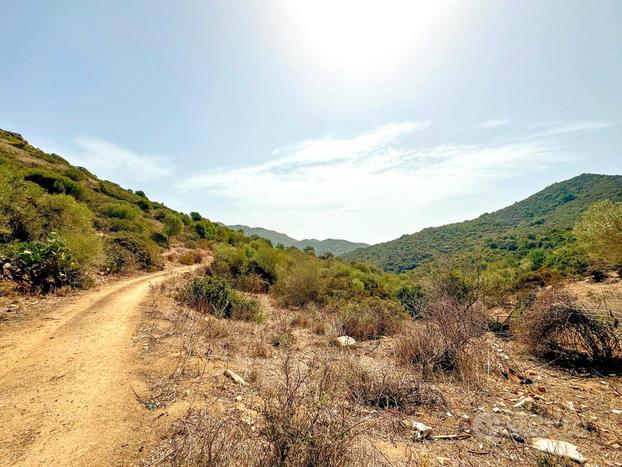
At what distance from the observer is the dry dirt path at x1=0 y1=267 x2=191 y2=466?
3012 millimetres

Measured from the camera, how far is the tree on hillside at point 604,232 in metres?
15.1

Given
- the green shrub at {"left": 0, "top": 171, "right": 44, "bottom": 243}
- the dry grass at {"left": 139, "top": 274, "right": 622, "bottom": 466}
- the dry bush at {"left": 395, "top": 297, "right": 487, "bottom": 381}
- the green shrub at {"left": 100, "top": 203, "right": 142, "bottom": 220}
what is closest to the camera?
the dry grass at {"left": 139, "top": 274, "right": 622, "bottom": 466}

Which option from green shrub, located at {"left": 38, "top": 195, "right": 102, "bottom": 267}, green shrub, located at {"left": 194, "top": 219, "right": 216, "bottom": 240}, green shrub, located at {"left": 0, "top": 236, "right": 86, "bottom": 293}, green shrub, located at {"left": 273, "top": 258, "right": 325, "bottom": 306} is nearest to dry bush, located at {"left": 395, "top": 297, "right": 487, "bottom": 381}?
green shrub, located at {"left": 273, "top": 258, "right": 325, "bottom": 306}

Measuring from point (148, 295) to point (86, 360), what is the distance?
6239mm

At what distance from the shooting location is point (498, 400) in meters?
5.02

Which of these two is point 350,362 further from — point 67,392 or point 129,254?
point 129,254

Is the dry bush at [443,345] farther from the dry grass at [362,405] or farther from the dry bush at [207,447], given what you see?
the dry bush at [207,447]

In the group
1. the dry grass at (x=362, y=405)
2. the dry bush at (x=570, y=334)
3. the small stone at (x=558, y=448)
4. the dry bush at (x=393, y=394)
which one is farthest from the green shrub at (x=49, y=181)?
the dry bush at (x=570, y=334)

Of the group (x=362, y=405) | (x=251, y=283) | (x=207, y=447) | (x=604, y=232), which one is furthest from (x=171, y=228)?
(x=604, y=232)

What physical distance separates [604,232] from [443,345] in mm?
16511

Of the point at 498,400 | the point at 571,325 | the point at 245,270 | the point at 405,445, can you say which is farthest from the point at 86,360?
the point at 245,270

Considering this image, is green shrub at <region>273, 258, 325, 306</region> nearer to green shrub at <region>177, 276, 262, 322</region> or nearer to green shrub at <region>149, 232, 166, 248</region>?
green shrub at <region>177, 276, 262, 322</region>

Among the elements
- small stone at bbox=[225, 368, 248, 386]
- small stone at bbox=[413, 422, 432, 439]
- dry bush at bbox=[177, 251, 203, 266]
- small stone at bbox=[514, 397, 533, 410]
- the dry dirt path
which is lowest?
small stone at bbox=[514, 397, 533, 410]

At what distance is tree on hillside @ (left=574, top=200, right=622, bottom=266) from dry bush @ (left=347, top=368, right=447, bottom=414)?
1780cm
